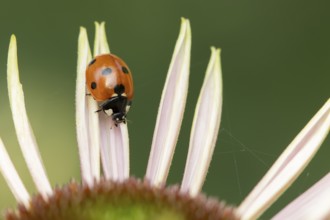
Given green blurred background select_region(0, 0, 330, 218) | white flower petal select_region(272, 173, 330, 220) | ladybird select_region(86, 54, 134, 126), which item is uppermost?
green blurred background select_region(0, 0, 330, 218)

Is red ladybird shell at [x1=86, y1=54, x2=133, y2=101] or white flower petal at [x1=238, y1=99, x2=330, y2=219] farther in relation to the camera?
red ladybird shell at [x1=86, y1=54, x2=133, y2=101]

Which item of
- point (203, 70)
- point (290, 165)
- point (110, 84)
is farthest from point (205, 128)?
point (203, 70)

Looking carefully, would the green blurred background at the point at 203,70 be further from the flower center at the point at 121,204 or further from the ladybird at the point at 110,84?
the flower center at the point at 121,204

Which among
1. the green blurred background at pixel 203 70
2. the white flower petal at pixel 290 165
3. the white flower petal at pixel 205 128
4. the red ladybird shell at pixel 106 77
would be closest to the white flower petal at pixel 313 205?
the white flower petal at pixel 290 165

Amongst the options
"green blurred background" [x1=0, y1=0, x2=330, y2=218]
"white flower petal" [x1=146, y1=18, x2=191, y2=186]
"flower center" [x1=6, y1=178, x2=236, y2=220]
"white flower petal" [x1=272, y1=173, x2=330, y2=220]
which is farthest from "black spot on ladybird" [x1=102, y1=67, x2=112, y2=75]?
"green blurred background" [x1=0, y1=0, x2=330, y2=218]

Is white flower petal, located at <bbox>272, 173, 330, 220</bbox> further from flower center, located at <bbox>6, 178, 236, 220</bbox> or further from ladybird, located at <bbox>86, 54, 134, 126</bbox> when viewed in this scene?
ladybird, located at <bbox>86, 54, 134, 126</bbox>

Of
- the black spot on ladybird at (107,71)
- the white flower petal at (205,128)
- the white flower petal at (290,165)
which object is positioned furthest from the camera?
the black spot on ladybird at (107,71)

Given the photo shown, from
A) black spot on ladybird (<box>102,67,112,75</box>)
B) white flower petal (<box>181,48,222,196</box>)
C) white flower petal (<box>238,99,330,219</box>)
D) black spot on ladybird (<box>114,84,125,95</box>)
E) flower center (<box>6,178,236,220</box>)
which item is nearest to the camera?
flower center (<box>6,178,236,220</box>)
